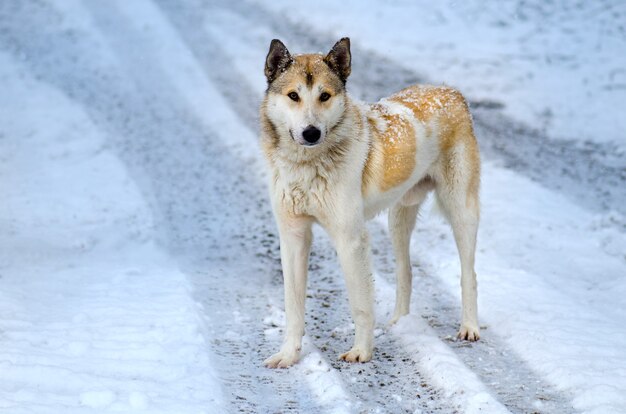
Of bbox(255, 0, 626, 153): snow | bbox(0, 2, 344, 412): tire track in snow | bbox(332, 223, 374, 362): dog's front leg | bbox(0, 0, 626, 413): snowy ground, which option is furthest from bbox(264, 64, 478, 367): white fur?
bbox(255, 0, 626, 153): snow

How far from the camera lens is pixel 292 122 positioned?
5.18m

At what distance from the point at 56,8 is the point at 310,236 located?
12416 mm

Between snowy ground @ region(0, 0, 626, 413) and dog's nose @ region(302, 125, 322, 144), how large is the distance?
1518 mm

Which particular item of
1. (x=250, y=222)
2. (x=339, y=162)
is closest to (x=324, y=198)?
(x=339, y=162)

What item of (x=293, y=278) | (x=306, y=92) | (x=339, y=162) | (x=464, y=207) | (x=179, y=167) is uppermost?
(x=306, y=92)

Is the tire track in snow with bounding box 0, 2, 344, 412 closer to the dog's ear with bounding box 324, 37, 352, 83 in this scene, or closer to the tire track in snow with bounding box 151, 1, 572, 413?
the tire track in snow with bounding box 151, 1, 572, 413

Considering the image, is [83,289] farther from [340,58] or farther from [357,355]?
[340,58]

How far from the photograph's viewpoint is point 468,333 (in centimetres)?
606

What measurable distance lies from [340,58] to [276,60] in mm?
435

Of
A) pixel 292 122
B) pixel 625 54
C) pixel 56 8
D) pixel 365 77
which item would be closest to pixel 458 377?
pixel 292 122

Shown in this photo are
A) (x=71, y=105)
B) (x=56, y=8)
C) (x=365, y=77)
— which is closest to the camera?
(x=71, y=105)

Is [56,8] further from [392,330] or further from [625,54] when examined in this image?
[392,330]

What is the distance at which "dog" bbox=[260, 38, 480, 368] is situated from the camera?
17.4ft

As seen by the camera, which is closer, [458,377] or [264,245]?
[458,377]
